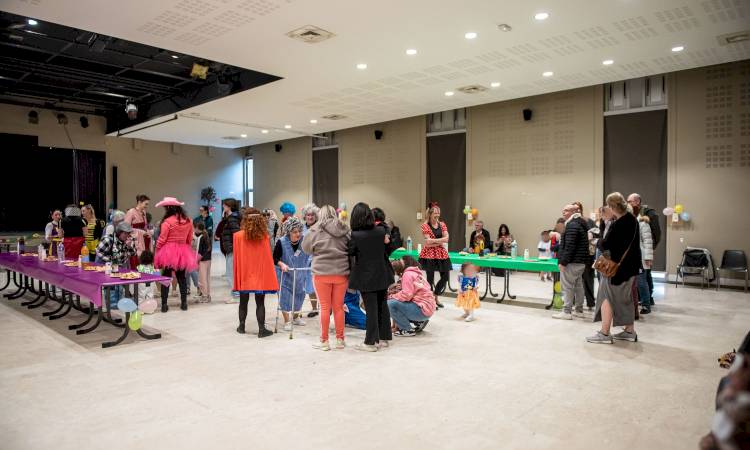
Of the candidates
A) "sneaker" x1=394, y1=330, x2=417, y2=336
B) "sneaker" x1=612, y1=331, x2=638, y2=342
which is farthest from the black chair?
"sneaker" x1=394, y1=330, x2=417, y2=336

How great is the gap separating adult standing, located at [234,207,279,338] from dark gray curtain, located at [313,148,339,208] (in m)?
9.62

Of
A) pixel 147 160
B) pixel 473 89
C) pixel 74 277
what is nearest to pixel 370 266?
pixel 74 277

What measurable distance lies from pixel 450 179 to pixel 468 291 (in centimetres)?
640

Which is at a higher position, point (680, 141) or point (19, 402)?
point (680, 141)

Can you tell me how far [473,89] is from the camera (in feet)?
30.2

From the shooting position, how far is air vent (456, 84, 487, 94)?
898 centimetres

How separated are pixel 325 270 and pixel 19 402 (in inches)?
94.2

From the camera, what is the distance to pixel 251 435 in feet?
9.31

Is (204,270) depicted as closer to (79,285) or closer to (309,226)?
(79,285)

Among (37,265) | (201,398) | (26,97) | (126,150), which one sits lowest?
(201,398)

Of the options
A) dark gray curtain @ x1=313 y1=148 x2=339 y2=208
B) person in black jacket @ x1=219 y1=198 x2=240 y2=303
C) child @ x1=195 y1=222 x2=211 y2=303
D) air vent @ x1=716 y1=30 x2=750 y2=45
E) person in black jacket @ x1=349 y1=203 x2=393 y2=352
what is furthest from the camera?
dark gray curtain @ x1=313 y1=148 x2=339 y2=208

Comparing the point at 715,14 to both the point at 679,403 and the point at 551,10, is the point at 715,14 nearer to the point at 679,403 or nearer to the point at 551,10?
the point at 551,10

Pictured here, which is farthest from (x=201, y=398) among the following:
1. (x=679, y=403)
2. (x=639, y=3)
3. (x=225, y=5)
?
(x=639, y=3)

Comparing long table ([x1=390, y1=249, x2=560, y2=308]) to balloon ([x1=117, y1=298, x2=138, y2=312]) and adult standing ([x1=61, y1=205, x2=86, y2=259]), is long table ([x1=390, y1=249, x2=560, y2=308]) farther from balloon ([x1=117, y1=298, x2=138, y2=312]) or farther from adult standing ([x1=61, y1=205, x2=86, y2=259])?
adult standing ([x1=61, y1=205, x2=86, y2=259])
